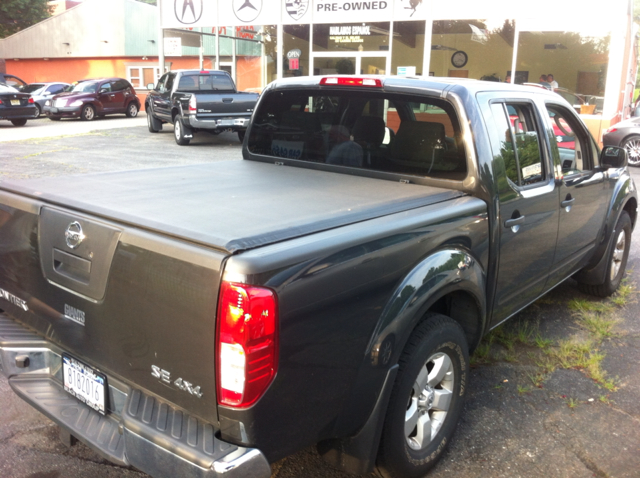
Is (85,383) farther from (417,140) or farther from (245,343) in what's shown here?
(417,140)

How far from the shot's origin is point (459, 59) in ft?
61.4

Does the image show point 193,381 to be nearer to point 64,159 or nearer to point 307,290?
point 307,290

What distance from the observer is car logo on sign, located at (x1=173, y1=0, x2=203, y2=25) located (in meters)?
20.9

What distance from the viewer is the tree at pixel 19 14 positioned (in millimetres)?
41281

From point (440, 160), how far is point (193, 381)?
1.97 metres

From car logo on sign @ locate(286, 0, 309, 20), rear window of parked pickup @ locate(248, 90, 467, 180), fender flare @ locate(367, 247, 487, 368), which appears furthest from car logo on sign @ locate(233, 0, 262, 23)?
fender flare @ locate(367, 247, 487, 368)

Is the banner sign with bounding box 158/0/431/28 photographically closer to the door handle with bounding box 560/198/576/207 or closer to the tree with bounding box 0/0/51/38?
the door handle with bounding box 560/198/576/207

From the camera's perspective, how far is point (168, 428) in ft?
6.77

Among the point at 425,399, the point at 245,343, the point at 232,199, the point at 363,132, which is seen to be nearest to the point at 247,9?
the point at 363,132

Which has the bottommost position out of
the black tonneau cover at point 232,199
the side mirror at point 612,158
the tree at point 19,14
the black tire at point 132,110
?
the black tire at point 132,110

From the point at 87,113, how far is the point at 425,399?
2400 cm

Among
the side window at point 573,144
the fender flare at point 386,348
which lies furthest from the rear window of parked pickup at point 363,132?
the side window at point 573,144

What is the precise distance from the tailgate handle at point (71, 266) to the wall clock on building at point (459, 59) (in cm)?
1777

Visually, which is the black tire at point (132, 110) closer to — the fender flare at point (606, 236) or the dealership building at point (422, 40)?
the dealership building at point (422, 40)
